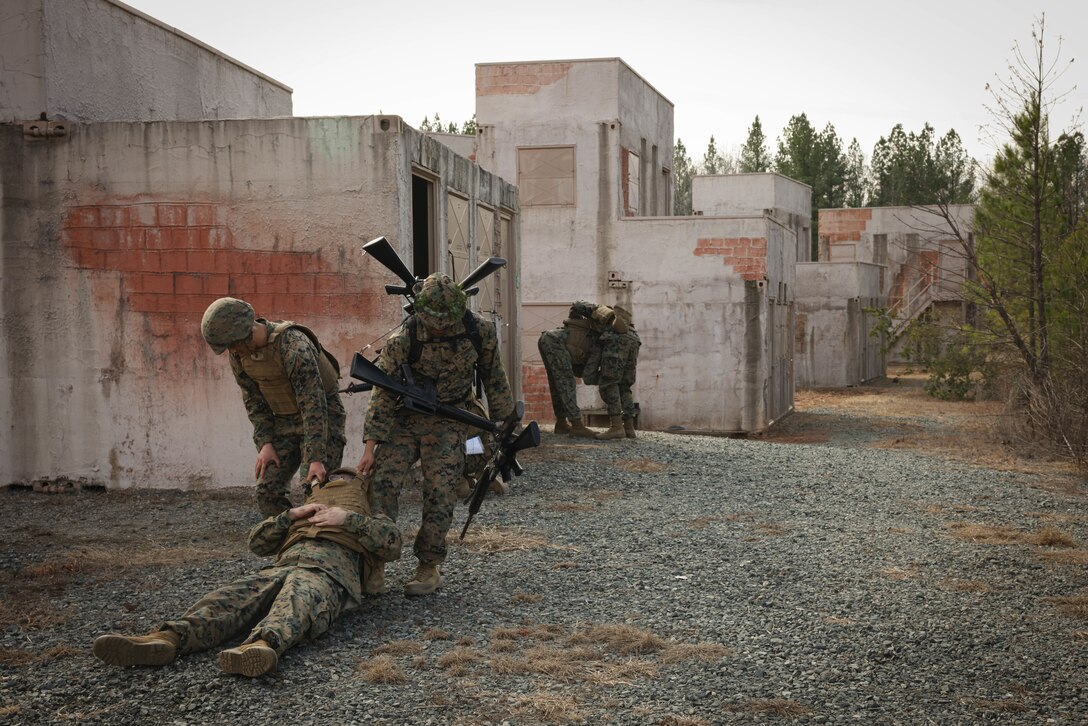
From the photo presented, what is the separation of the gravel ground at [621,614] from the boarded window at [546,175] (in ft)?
32.6

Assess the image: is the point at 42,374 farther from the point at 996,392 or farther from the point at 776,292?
the point at 996,392

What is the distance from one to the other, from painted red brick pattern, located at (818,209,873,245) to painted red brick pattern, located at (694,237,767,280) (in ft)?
76.8

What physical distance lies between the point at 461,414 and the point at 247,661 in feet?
7.01

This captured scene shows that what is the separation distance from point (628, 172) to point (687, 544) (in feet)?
42.2

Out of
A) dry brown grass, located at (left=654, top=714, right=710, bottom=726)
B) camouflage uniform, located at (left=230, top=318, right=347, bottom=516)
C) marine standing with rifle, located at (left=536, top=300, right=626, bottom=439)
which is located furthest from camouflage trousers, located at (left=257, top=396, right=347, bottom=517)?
marine standing with rifle, located at (left=536, top=300, right=626, bottom=439)

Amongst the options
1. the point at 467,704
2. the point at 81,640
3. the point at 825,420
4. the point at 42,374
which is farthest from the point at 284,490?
the point at 825,420

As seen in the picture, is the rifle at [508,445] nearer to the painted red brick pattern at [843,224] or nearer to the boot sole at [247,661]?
the boot sole at [247,661]

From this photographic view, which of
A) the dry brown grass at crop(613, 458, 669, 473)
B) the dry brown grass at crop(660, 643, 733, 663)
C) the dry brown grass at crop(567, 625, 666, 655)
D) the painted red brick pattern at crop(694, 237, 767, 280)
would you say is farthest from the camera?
the painted red brick pattern at crop(694, 237, 767, 280)

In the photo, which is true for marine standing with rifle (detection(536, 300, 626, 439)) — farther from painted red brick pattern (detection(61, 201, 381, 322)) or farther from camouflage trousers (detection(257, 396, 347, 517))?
camouflage trousers (detection(257, 396, 347, 517))

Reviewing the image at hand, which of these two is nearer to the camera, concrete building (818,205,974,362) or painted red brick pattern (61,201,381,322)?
painted red brick pattern (61,201,381,322)

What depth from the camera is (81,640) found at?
5355mm

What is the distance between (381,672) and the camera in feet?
15.6

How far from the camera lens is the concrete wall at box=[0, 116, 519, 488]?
9.77 metres

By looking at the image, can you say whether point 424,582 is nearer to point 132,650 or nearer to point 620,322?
point 132,650
